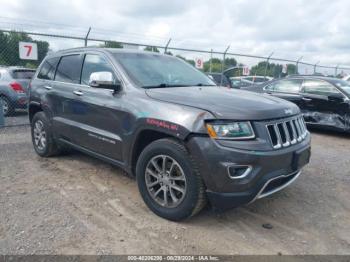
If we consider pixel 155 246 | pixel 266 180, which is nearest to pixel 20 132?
pixel 155 246

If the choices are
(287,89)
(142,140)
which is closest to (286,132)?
(142,140)

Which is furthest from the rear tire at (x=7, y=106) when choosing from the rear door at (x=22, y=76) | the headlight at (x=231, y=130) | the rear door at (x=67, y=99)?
the headlight at (x=231, y=130)

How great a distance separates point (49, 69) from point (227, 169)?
3707 millimetres

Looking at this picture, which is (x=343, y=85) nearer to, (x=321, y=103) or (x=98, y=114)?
(x=321, y=103)

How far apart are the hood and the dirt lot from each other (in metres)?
1.13

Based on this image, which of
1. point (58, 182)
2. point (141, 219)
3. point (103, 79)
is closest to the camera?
point (141, 219)

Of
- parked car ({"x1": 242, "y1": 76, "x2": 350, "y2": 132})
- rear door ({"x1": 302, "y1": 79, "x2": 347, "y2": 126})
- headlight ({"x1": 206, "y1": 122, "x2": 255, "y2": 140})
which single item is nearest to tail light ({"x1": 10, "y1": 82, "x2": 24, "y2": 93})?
parked car ({"x1": 242, "y1": 76, "x2": 350, "y2": 132})

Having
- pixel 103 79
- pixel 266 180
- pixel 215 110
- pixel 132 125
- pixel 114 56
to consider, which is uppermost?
pixel 114 56

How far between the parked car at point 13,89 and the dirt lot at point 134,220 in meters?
4.96

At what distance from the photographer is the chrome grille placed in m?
3.18

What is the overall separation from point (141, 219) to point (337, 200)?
2.44 m

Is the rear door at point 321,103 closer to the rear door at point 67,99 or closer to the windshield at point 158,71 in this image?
the windshield at point 158,71

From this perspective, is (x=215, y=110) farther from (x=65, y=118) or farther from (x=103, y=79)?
(x=65, y=118)

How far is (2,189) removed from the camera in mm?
4191
